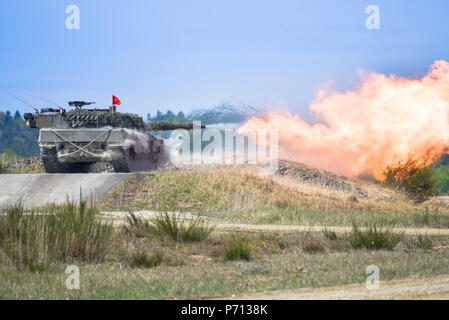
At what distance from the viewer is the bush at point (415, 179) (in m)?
32.4

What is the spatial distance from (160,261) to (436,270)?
14.0 ft

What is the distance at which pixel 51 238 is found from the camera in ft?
35.6

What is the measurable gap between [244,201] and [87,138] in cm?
728

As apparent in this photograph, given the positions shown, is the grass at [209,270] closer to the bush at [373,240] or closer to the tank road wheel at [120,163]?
the bush at [373,240]

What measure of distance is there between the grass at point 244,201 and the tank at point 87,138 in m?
1.81

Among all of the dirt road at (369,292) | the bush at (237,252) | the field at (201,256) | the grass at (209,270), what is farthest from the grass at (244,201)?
the dirt road at (369,292)

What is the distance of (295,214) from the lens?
18.8 m

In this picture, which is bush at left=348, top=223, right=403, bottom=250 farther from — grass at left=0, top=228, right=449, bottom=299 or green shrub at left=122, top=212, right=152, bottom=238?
green shrub at left=122, top=212, right=152, bottom=238

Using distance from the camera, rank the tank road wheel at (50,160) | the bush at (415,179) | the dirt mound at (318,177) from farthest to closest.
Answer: the bush at (415,179), the dirt mound at (318,177), the tank road wheel at (50,160)

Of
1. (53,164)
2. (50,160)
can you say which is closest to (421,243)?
(50,160)

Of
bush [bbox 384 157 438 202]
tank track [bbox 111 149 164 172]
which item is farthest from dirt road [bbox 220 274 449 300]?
bush [bbox 384 157 438 202]

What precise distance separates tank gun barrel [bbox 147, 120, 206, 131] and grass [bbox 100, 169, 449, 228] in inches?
260

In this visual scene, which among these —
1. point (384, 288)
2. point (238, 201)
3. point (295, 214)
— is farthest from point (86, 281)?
point (238, 201)
